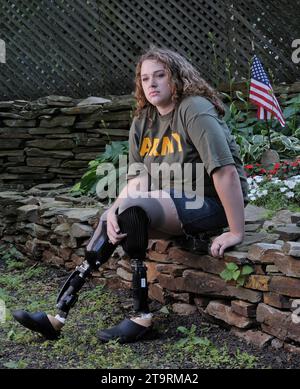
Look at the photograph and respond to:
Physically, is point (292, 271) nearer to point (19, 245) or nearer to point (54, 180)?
point (19, 245)

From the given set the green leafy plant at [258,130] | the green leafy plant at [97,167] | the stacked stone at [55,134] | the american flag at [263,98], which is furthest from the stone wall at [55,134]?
the american flag at [263,98]

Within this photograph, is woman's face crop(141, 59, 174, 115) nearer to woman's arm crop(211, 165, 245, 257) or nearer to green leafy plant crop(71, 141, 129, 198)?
woman's arm crop(211, 165, 245, 257)

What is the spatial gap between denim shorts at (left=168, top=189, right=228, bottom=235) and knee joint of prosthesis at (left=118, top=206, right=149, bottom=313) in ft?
0.59

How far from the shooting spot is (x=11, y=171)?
244 inches

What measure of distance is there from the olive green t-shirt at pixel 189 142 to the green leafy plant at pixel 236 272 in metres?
0.35

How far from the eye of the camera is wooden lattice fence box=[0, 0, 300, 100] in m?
5.81

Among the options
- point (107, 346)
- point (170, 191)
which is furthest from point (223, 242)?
point (107, 346)

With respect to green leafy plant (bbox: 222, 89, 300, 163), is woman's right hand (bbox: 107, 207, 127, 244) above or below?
below

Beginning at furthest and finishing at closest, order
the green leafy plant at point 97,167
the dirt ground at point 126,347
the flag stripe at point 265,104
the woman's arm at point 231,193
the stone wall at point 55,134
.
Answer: the stone wall at point 55,134, the green leafy plant at point 97,167, the flag stripe at point 265,104, the woman's arm at point 231,193, the dirt ground at point 126,347

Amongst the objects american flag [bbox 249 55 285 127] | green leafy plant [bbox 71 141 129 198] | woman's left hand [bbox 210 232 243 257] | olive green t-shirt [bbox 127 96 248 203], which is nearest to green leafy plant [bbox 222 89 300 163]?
american flag [bbox 249 55 285 127]

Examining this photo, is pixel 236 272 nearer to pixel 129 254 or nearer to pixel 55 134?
pixel 129 254

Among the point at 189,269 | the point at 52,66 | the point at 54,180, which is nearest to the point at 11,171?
the point at 54,180

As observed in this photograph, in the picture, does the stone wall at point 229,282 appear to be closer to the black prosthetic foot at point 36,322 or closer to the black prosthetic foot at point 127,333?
the black prosthetic foot at point 127,333

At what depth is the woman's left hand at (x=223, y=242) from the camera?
280 centimetres
